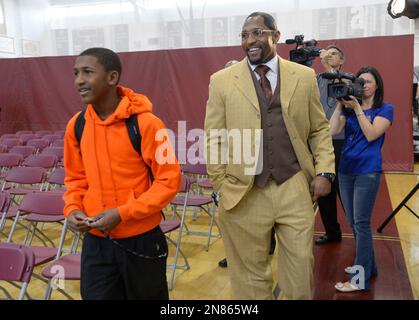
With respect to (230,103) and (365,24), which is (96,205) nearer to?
(230,103)

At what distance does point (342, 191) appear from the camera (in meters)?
3.15

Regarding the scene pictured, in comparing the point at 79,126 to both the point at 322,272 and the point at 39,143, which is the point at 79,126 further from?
the point at 39,143

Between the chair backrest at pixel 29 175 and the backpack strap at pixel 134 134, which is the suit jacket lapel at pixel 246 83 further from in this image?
the chair backrest at pixel 29 175

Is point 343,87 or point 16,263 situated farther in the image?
point 343,87

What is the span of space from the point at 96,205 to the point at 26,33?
11.7m

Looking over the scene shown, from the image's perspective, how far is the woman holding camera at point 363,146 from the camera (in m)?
2.92

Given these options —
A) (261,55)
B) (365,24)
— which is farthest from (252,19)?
(365,24)

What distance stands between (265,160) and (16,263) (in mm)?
1280

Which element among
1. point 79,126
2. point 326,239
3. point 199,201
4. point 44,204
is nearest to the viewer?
point 79,126

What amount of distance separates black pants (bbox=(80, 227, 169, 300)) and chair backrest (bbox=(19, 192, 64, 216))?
4.56 feet

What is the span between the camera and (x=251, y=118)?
211cm

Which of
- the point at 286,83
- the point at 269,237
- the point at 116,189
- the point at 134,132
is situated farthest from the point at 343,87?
the point at 116,189

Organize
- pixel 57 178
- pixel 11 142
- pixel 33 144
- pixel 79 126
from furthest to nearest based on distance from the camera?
pixel 11 142 → pixel 33 144 → pixel 57 178 → pixel 79 126

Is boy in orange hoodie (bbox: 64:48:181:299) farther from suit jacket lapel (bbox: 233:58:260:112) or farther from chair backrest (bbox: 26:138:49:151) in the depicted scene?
chair backrest (bbox: 26:138:49:151)
